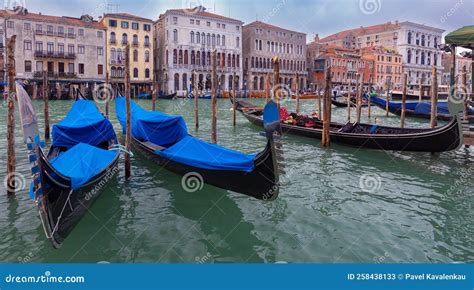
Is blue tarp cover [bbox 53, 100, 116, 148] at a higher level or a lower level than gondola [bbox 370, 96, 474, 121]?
lower

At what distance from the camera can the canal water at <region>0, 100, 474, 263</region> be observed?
3531 mm

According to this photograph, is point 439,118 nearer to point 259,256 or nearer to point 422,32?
point 259,256

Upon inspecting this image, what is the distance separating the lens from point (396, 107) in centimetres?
1762

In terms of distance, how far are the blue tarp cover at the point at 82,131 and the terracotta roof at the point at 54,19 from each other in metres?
22.7

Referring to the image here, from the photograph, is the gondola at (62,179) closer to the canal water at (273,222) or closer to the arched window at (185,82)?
the canal water at (273,222)

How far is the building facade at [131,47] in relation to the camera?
1187 inches

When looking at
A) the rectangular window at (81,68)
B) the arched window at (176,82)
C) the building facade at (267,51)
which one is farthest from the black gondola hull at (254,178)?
the building facade at (267,51)

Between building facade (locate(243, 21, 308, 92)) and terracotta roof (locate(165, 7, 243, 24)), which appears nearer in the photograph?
terracotta roof (locate(165, 7, 243, 24))

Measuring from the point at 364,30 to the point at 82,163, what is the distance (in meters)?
52.5

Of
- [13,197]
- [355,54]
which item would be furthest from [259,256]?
[355,54]
